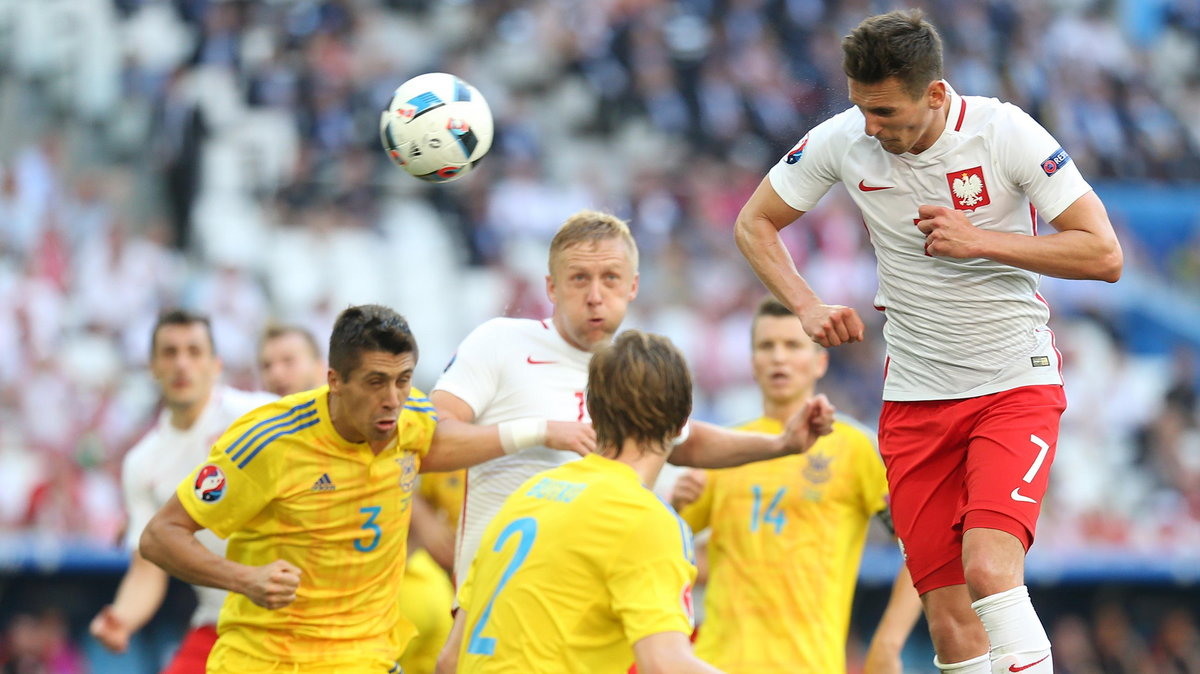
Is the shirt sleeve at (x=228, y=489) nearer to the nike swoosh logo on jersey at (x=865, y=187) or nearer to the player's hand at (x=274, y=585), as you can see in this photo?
the player's hand at (x=274, y=585)

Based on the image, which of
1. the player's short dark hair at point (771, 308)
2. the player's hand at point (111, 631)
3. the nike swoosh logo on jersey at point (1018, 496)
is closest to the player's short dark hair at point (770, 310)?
the player's short dark hair at point (771, 308)

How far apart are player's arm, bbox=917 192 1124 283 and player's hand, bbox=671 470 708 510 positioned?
236 cm

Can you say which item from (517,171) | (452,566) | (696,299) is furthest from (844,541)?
(517,171)

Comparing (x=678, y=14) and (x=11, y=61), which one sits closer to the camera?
(x=11, y=61)

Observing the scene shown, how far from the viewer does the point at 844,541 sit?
7.12 metres

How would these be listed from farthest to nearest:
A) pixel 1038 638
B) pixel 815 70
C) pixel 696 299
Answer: pixel 815 70, pixel 696 299, pixel 1038 638

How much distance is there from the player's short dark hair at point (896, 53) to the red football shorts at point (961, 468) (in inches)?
46.5

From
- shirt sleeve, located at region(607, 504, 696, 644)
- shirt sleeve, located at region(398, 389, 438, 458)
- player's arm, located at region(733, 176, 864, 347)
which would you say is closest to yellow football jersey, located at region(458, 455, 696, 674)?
shirt sleeve, located at region(607, 504, 696, 644)

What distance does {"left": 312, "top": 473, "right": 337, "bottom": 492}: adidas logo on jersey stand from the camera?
5.80 m

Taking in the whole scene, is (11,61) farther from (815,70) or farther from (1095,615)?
(1095,615)

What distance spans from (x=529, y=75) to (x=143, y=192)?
469 centimetres

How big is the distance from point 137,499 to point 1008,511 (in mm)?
4953

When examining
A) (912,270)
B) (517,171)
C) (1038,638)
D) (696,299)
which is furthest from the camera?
(517,171)

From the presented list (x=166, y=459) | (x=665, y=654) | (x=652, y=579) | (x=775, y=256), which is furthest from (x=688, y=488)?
(x=166, y=459)
